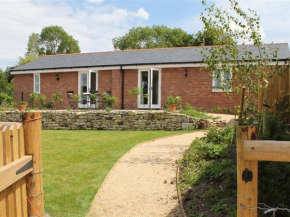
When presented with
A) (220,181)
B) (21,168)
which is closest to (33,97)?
(220,181)

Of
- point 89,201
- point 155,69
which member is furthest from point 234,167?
point 155,69

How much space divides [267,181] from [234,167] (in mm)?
1202

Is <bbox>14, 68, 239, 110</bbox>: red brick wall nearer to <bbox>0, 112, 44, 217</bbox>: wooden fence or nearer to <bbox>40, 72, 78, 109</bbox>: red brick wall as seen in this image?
<bbox>40, 72, 78, 109</bbox>: red brick wall

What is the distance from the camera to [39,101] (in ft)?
Answer: 69.3

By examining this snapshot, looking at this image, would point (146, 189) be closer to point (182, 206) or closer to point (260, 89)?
point (182, 206)

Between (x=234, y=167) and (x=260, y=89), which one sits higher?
(x=260, y=89)

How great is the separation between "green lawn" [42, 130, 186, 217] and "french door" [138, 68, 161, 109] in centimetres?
806

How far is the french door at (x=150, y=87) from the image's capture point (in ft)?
59.2

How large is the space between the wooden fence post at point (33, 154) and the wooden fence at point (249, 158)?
184 cm

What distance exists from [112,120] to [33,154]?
11.0m

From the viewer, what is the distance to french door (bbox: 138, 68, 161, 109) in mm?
18031

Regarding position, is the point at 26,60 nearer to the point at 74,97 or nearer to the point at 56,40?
the point at 56,40

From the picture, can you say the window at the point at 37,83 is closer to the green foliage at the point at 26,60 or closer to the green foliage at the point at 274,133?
the green foliage at the point at 274,133

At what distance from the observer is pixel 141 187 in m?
5.43
